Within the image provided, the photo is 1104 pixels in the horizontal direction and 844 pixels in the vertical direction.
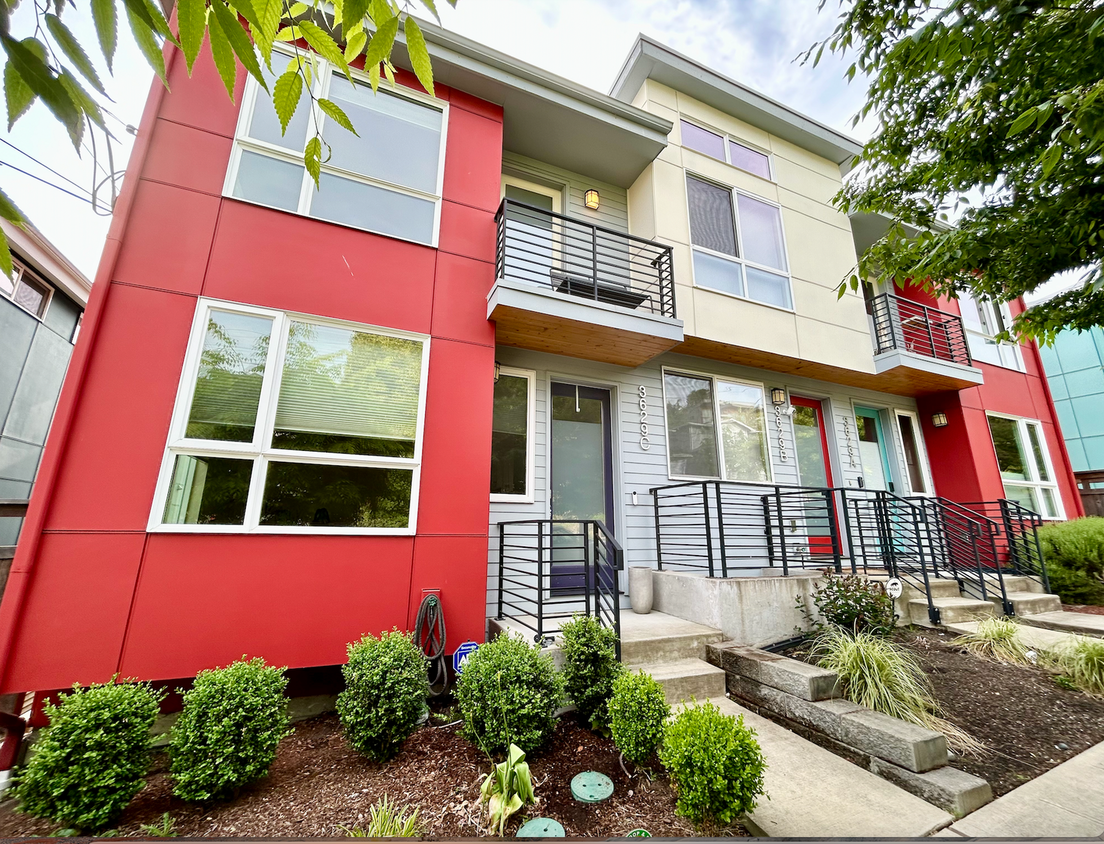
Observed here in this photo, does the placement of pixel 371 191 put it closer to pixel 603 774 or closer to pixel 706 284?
pixel 706 284

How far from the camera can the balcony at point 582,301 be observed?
189 inches

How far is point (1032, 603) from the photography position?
613 centimetres

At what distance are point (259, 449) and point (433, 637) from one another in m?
2.08

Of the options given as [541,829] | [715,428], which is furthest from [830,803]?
[715,428]

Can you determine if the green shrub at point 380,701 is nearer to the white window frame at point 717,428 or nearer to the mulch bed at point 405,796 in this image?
the mulch bed at point 405,796

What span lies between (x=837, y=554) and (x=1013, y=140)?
3.92m

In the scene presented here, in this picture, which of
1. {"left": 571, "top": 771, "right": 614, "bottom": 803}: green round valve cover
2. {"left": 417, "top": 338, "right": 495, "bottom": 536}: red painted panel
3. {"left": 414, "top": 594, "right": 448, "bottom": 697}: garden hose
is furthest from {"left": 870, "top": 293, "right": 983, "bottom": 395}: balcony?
{"left": 414, "top": 594, "right": 448, "bottom": 697}: garden hose

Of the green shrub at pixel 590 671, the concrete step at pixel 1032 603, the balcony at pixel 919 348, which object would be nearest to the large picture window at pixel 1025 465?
the balcony at pixel 919 348

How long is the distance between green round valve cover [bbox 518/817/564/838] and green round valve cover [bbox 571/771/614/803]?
0.28 metres

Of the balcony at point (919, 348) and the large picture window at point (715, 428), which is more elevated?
the balcony at point (919, 348)

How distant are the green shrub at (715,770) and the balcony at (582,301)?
12.2 feet

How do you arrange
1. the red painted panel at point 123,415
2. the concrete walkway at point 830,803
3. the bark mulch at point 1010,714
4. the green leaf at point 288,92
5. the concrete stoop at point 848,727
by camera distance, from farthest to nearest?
the red painted panel at point 123,415
the bark mulch at point 1010,714
the concrete stoop at point 848,727
the concrete walkway at point 830,803
the green leaf at point 288,92

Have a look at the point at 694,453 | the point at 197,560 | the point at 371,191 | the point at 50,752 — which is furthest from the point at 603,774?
the point at 371,191

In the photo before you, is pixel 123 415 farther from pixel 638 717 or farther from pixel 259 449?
pixel 638 717
